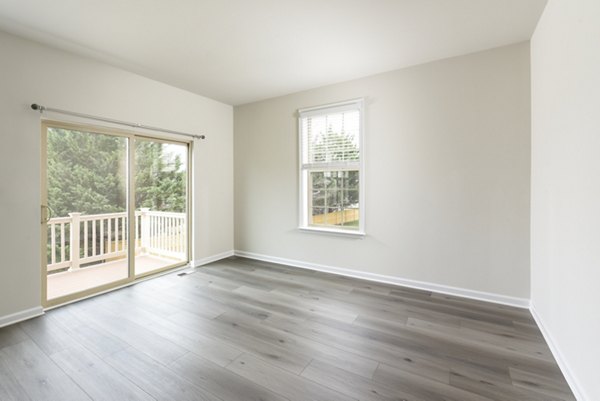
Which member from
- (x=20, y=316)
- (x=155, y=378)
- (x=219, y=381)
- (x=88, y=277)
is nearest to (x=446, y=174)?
(x=219, y=381)

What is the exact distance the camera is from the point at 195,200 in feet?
13.8

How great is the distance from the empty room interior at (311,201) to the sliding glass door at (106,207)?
0.08ft

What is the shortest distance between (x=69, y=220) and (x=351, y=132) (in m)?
3.57

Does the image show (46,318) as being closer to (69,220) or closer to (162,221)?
(69,220)

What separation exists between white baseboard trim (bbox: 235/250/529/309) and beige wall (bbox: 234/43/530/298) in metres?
0.06

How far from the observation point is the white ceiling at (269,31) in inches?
84.1

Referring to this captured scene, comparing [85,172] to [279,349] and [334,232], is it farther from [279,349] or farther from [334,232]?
[334,232]

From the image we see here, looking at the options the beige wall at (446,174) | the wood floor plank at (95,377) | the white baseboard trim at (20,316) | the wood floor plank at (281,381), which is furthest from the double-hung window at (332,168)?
the white baseboard trim at (20,316)

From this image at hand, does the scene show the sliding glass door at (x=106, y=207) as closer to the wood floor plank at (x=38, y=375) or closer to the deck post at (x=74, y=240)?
the deck post at (x=74, y=240)

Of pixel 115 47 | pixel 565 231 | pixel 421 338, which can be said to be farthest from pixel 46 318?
pixel 565 231

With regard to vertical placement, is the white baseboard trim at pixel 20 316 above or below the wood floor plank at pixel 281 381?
above

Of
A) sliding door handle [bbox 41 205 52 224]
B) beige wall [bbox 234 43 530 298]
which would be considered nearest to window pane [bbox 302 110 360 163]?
beige wall [bbox 234 43 530 298]

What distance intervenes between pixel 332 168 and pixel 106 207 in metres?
2.95

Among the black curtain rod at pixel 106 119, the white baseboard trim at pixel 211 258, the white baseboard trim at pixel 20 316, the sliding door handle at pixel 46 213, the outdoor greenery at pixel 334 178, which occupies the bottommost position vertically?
the white baseboard trim at pixel 20 316
